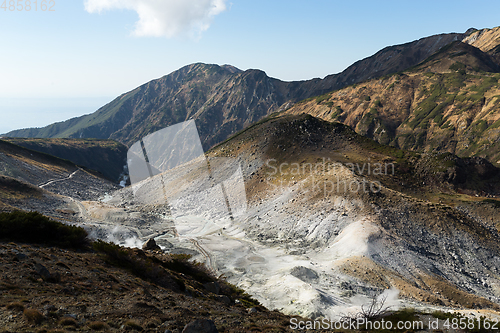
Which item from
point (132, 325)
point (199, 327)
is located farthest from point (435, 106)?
point (132, 325)

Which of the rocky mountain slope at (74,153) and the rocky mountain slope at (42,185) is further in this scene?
the rocky mountain slope at (74,153)

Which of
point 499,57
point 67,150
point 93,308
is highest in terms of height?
point 499,57

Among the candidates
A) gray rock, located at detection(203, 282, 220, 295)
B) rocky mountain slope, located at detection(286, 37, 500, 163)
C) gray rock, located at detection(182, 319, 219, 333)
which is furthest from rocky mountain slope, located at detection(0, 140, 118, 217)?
rocky mountain slope, located at detection(286, 37, 500, 163)

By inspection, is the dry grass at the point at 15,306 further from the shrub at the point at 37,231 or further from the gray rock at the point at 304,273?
the gray rock at the point at 304,273

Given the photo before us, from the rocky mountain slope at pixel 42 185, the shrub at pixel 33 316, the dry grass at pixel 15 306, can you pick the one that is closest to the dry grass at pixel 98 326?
the shrub at pixel 33 316

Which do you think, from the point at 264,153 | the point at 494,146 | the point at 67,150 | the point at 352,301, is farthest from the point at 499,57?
the point at 67,150

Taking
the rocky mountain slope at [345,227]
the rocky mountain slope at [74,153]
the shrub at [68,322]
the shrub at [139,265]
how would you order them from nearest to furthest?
the shrub at [68,322] < the shrub at [139,265] < the rocky mountain slope at [345,227] < the rocky mountain slope at [74,153]

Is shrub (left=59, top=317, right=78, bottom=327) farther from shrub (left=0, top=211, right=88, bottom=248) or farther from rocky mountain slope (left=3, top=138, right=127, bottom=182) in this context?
rocky mountain slope (left=3, top=138, right=127, bottom=182)

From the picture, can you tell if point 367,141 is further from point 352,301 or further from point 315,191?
point 352,301
